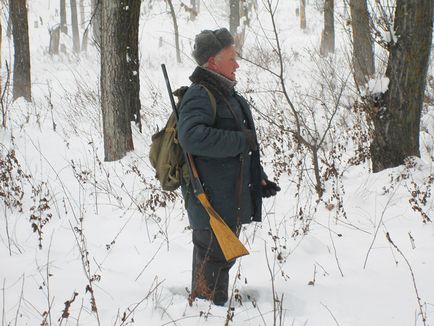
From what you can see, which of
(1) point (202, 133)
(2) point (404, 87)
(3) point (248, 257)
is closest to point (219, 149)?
(1) point (202, 133)

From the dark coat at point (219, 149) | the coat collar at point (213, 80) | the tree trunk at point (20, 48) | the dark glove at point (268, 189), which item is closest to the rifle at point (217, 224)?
the dark coat at point (219, 149)

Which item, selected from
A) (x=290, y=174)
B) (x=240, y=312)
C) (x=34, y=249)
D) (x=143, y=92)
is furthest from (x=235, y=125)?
(x=143, y=92)

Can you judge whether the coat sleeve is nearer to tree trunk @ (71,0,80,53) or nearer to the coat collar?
the coat collar

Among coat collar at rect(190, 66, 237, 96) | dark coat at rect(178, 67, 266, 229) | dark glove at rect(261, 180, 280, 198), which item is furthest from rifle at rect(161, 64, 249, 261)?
dark glove at rect(261, 180, 280, 198)

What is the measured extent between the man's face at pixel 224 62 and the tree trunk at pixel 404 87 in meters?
2.66

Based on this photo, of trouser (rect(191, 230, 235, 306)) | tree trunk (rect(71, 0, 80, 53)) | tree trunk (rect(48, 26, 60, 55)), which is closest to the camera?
trouser (rect(191, 230, 235, 306))

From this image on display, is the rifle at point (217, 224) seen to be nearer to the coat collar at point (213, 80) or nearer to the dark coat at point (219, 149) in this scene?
the dark coat at point (219, 149)

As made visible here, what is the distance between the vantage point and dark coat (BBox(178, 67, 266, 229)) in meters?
2.31

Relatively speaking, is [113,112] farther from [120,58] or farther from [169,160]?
[169,160]

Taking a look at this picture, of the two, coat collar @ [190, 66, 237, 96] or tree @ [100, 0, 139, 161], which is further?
tree @ [100, 0, 139, 161]

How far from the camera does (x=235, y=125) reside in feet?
8.14

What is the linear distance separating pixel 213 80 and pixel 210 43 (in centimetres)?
20

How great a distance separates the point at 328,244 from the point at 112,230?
1960 millimetres

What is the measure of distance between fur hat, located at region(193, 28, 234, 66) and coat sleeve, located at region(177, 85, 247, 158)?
0.68 feet
